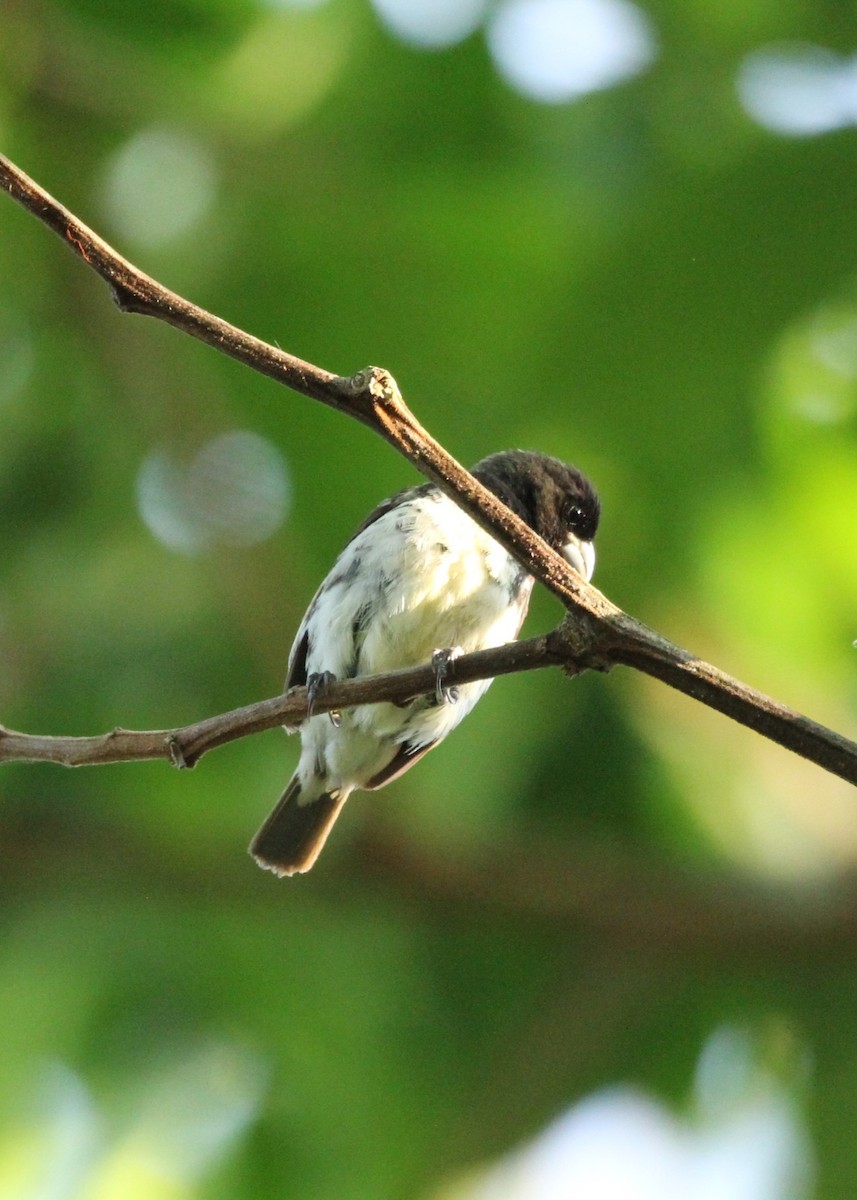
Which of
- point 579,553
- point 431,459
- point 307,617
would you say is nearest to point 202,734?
point 431,459

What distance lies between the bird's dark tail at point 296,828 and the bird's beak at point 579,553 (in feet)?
2.66

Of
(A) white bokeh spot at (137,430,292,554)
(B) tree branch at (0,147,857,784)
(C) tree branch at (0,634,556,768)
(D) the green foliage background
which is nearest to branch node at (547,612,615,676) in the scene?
(B) tree branch at (0,147,857,784)

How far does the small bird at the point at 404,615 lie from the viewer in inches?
132

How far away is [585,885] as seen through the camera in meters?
5.25

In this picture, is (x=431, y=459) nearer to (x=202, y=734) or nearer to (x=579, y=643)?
(x=579, y=643)

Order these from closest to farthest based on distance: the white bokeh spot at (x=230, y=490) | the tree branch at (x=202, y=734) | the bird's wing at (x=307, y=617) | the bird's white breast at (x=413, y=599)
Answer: the tree branch at (x=202, y=734) → the bird's white breast at (x=413, y=599) → the bird's wing at (x=307, y=617) → the white bokeh spot at (x=230, y=490)

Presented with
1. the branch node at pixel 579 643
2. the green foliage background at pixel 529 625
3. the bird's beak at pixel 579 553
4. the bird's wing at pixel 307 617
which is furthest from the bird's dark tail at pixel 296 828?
the branch node at pixel 579 643

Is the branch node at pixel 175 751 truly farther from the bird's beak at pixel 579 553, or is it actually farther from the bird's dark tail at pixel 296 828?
the bird's beak at pixel 579 553

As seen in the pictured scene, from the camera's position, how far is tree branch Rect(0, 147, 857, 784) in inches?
62.9

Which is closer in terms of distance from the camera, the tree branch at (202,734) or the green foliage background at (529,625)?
the tree branch at (202,734)

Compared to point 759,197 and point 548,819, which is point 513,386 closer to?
point 759,197

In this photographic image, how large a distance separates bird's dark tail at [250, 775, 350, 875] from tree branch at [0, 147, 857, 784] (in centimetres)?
209

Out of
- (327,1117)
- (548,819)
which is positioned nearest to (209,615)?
(548,819)

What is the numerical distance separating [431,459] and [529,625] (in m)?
3.39
